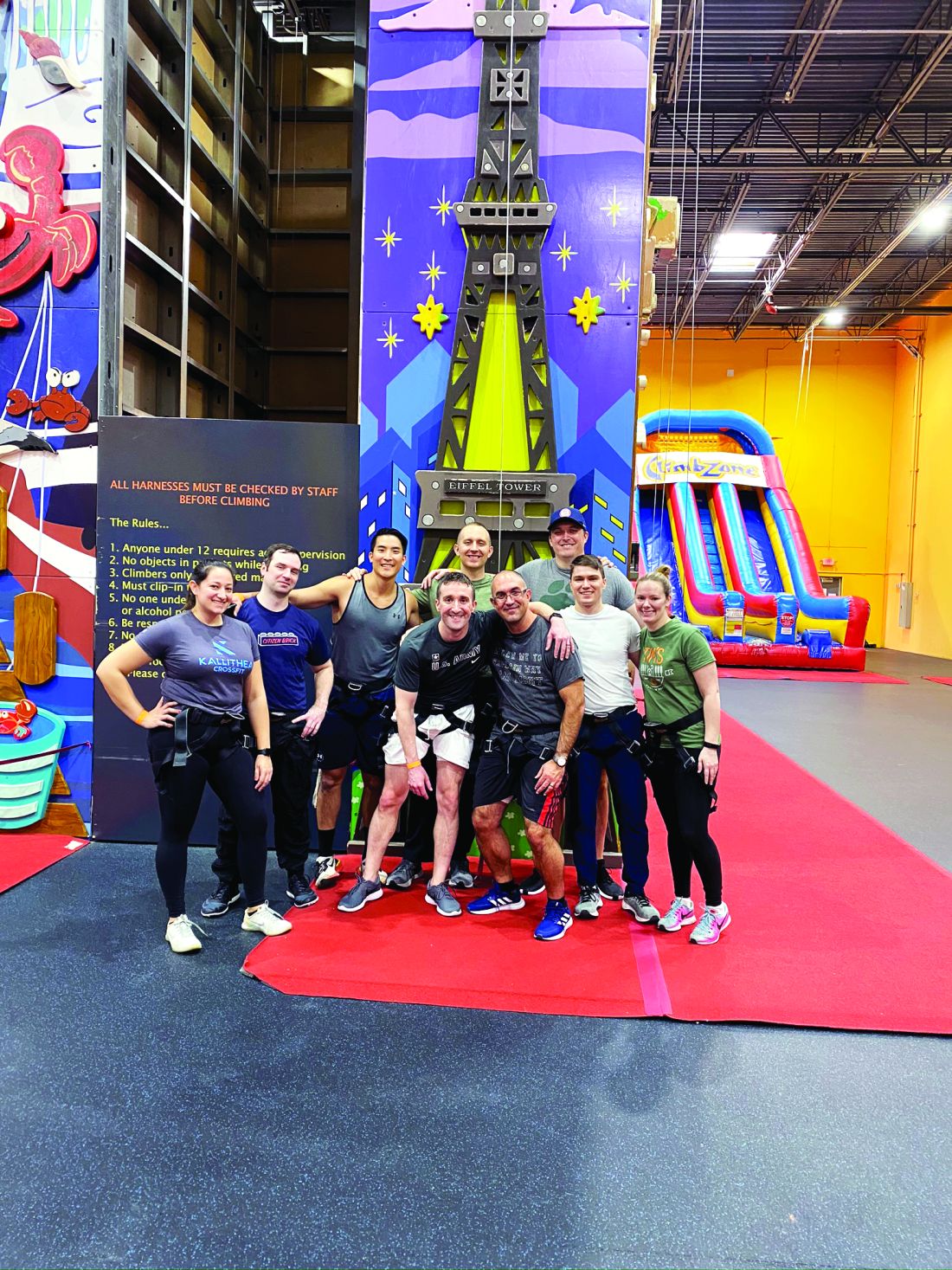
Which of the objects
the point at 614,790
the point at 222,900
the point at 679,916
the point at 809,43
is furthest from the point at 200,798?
the point at 809,43

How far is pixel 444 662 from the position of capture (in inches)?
143

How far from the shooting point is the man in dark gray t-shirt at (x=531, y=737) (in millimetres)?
3525

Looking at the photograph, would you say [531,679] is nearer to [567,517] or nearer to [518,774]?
[518,774]

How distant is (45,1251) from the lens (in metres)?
1.88

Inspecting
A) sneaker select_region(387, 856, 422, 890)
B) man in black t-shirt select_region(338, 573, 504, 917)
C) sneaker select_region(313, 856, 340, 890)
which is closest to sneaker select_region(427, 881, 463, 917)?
man in black t-shirt select_region(338, 573, 504, 917)

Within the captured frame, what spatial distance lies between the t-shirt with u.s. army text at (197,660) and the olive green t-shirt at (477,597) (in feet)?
→ 2.96

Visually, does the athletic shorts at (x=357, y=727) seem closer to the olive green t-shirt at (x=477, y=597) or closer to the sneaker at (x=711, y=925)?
the olive green t-shirt at (x=477, y=597)

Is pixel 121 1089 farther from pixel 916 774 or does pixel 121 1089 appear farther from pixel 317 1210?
pixel 916 774

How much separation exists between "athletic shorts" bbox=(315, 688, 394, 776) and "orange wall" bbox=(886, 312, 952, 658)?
1593 cm

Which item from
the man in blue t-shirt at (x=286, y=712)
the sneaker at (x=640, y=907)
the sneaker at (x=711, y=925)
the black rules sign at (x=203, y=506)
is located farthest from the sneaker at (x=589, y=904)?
the black rules sign at (x=203, y=506)

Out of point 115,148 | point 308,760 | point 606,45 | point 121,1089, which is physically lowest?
point 121,1089

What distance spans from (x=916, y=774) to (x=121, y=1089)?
19.7 feet

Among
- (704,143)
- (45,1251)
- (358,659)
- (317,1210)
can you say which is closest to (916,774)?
(358,659)

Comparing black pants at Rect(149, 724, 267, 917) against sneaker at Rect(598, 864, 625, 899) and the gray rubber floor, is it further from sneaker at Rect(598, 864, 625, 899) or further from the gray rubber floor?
sneaker at Rect(598, 864, 625, 899)
